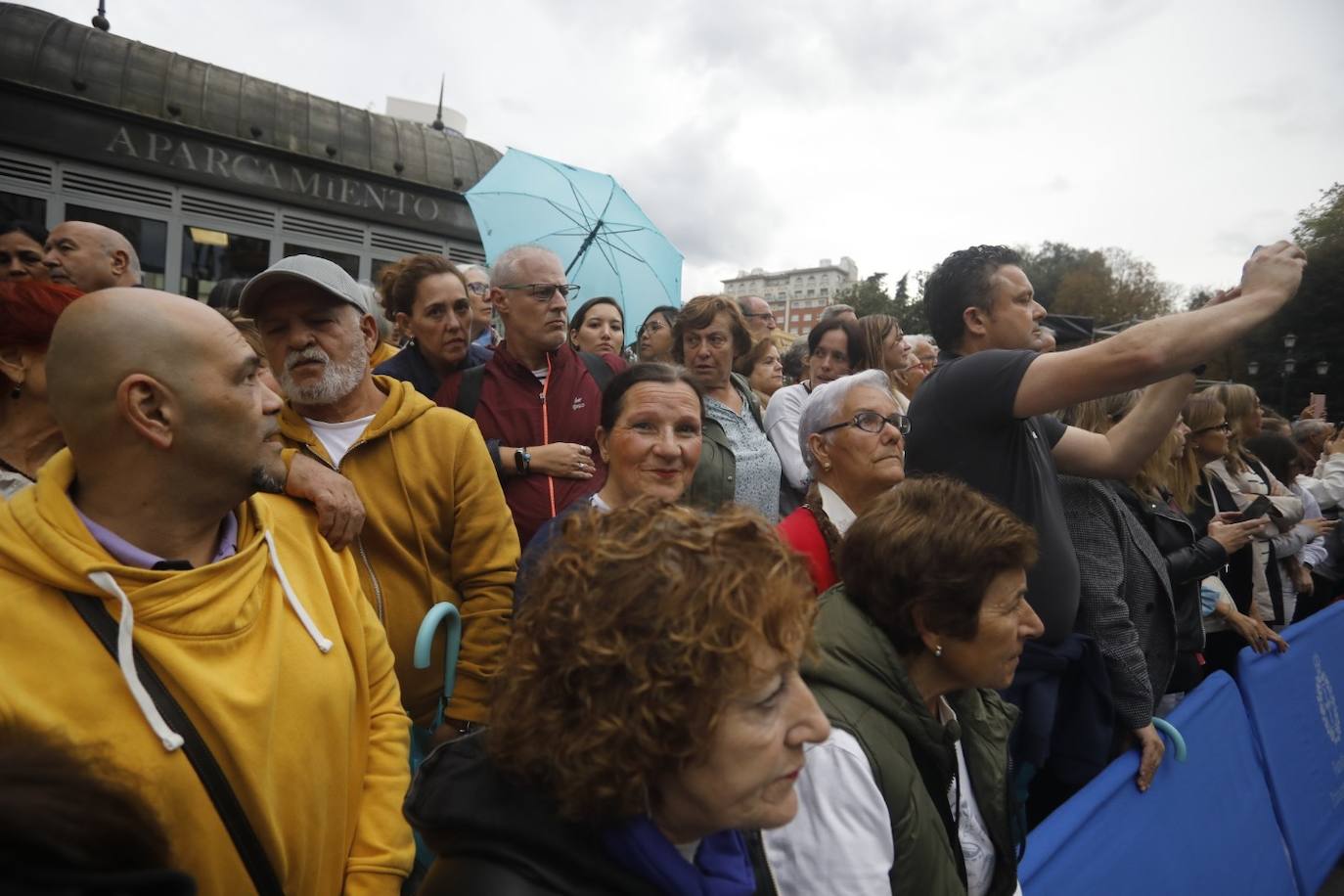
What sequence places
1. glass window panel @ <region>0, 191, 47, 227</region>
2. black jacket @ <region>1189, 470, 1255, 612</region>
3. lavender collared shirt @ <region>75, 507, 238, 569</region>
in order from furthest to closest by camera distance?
glass window panel @ <region>0, 191, 47, 227</region>, black jacket @ <region>1189, 470, 1255, 612</region>, lavender collared shirt @ <region>75, 507, 238, 569</region>

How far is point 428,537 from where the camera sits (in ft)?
7.35

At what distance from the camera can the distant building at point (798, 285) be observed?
110m

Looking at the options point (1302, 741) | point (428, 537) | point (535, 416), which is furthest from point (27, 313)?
point (1302, 741)

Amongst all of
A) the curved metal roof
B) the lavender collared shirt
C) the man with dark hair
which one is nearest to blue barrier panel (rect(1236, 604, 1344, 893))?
the man with dark hair

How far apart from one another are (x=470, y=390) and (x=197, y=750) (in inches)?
82.6

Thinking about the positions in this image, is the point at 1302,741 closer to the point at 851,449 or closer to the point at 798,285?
the point at 851,449

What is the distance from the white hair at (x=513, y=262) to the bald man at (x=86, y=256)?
7.32 ft

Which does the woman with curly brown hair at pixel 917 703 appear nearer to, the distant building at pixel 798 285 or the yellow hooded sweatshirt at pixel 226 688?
the yellow hooded sweatshirt at pixel 226 688

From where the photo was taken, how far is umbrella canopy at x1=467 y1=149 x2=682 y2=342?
4699mm

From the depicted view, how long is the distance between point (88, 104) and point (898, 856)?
586 inches

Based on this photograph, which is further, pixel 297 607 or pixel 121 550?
pixel 297 607

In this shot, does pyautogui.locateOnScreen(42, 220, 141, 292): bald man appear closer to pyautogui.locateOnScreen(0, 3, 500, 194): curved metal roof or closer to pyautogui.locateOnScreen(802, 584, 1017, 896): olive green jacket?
pyautogui.locateOnScreen(802, 584, 1017, 896): olive green jacket

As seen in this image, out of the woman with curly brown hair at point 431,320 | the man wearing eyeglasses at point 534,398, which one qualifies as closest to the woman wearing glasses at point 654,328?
the woman with curly brown hair at point 431,320

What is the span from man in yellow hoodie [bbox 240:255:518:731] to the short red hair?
478mm
